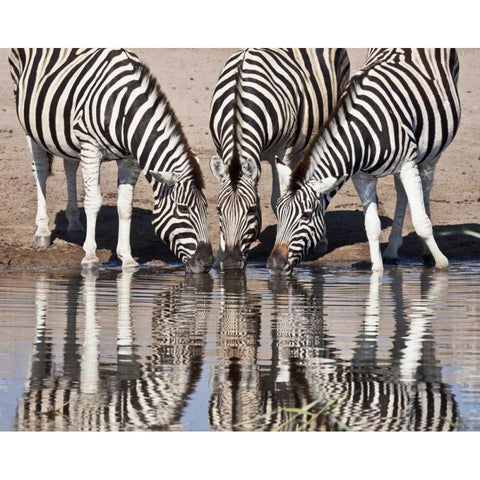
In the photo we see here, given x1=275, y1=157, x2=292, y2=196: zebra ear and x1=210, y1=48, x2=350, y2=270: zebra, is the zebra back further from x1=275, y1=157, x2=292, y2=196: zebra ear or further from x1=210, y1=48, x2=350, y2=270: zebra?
x1=275, y1=157, x2=292, y2=196: zebra ear

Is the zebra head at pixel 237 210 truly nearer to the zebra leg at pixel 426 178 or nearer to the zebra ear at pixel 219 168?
the zebra ear at pixel 219 168

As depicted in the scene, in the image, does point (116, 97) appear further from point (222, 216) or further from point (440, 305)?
point (440, 305)

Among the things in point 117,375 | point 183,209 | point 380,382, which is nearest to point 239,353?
point 117,375

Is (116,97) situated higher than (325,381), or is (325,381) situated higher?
(116,97)

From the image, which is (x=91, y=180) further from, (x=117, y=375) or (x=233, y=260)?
(x=117, y=375)

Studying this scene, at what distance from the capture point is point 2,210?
16.4 meters

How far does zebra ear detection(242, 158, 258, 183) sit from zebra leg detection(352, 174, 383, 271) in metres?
1.09

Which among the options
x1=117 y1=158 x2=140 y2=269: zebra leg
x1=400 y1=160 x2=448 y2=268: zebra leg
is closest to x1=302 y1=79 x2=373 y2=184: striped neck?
x1=400 y1=160 x2=448 y2=268: zebra leg

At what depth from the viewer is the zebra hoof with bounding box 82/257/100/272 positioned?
527 inches

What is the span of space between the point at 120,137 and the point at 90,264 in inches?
52.8

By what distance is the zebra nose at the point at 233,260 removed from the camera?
12.9m

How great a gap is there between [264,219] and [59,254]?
301 centimetres

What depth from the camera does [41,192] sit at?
1520 centimetres

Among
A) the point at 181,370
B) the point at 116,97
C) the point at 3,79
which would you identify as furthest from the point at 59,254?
the point at 3,79
